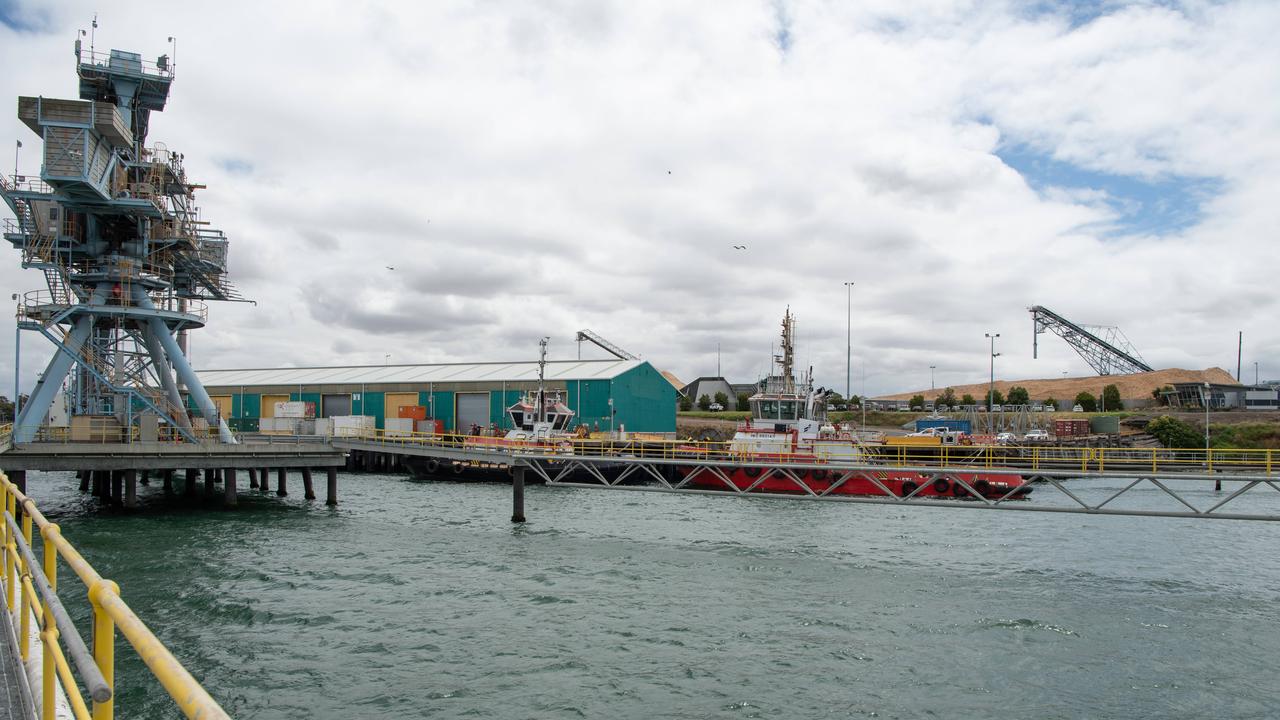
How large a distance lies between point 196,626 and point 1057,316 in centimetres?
14822

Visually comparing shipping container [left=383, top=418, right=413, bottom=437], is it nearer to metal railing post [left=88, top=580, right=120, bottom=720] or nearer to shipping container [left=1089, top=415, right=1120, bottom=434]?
metal railing post [left=88, top=580, right=120, bottom=720]

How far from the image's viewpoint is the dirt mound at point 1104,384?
135375 millimetres

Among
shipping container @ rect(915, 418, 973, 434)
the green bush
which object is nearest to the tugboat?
shipping container @ rect(915, 418, 973, 434)

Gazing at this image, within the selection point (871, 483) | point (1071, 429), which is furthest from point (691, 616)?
point (1071, 429)

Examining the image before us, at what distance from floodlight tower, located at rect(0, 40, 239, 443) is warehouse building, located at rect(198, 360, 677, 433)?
94.8ft

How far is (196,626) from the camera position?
1867 centimetres

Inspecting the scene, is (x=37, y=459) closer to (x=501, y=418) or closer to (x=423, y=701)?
(x=423, y=701)

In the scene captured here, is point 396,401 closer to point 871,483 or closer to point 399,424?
point 399,424

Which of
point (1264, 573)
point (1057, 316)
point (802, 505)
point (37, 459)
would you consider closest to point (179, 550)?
point (37, 459)

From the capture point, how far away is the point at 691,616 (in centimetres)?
2064

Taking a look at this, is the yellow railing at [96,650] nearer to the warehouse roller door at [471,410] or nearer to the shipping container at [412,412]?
the warehouse roller door at [471,410]

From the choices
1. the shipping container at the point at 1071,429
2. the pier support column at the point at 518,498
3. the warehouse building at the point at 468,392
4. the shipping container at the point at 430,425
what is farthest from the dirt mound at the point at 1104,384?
the pier support column at the point at 518,498

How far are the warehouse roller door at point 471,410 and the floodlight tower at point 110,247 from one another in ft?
94.9

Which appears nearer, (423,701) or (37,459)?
(423,701)
